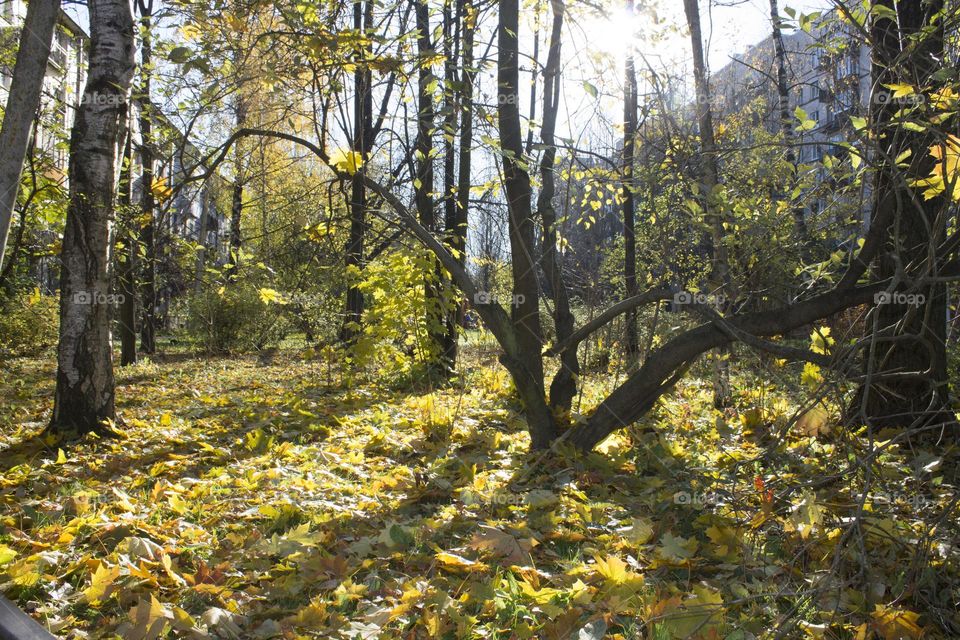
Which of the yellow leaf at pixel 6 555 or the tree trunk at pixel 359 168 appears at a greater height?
the tree trunk at pixel 359 168

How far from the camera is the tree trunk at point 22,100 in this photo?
3.28 meters

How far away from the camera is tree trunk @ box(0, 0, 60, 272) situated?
3275mm

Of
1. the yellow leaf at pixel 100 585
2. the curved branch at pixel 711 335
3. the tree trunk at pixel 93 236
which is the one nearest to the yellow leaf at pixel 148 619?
the yellow leaf at pixel 100 585

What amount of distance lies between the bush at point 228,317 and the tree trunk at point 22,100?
10232mm

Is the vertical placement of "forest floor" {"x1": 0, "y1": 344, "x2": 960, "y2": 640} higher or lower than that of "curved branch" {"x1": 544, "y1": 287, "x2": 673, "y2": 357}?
lower

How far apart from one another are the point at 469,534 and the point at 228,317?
12.2 meters

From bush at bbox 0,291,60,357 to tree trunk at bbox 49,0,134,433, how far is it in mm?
8505

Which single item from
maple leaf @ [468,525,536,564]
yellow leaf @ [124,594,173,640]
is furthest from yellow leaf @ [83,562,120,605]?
maple leaf @ [468,525,536,564]

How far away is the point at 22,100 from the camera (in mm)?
3375

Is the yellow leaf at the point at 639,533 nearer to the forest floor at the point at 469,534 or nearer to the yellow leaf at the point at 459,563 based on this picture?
the forest floor at the point at 469,534

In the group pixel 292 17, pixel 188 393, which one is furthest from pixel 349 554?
pixel 188 393

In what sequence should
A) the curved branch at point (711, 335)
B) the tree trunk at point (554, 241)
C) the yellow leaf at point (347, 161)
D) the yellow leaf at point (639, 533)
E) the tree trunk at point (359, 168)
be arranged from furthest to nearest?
the tree trunk at point (554, 241) < the tree trunk at point (359, 168) < the yellow leaf at point (347, 161) < the curved branch at point (711, 335) < the yellow leaf at point (639, 533)

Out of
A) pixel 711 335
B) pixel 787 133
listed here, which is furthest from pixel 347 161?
pixel 787 133

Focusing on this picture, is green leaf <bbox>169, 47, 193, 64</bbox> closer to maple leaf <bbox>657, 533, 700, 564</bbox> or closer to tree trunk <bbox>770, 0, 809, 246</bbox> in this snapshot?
tree trunk <bbox>770, 0, 809, 246</bbox>
